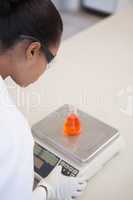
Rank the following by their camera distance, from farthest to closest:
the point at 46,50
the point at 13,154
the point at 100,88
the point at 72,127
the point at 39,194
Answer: the point at 100,88, the point at 72,127, the point at 39,194, the point at 46,50, the point at 13,154

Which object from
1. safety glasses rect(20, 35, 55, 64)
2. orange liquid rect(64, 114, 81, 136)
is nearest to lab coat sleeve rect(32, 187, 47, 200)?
orange liquid rect(64, 114, 81, 136)

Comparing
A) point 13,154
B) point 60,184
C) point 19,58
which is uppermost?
point 19,58

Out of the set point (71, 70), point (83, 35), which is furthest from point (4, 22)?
point (83, 35)

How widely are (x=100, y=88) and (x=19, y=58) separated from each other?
58cm

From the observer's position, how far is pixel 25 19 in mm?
719

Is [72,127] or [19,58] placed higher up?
[19,58]

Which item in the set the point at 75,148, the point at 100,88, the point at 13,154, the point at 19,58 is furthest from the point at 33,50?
the point at 100,88

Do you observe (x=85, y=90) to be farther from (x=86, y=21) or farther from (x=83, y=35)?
(x=86, y=21)

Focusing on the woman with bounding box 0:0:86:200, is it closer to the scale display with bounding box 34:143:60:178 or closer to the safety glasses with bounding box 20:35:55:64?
the safety glasses with bounding box 20:35:55:64

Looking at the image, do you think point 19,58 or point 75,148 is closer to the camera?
point 19,58

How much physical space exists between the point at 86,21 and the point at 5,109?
9.43 ft

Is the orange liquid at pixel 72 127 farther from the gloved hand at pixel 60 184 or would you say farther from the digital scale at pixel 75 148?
the gloved hand at pixel 60 184

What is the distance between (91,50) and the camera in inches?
60.2

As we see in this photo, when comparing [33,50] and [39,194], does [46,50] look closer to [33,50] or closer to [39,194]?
[33,50]
